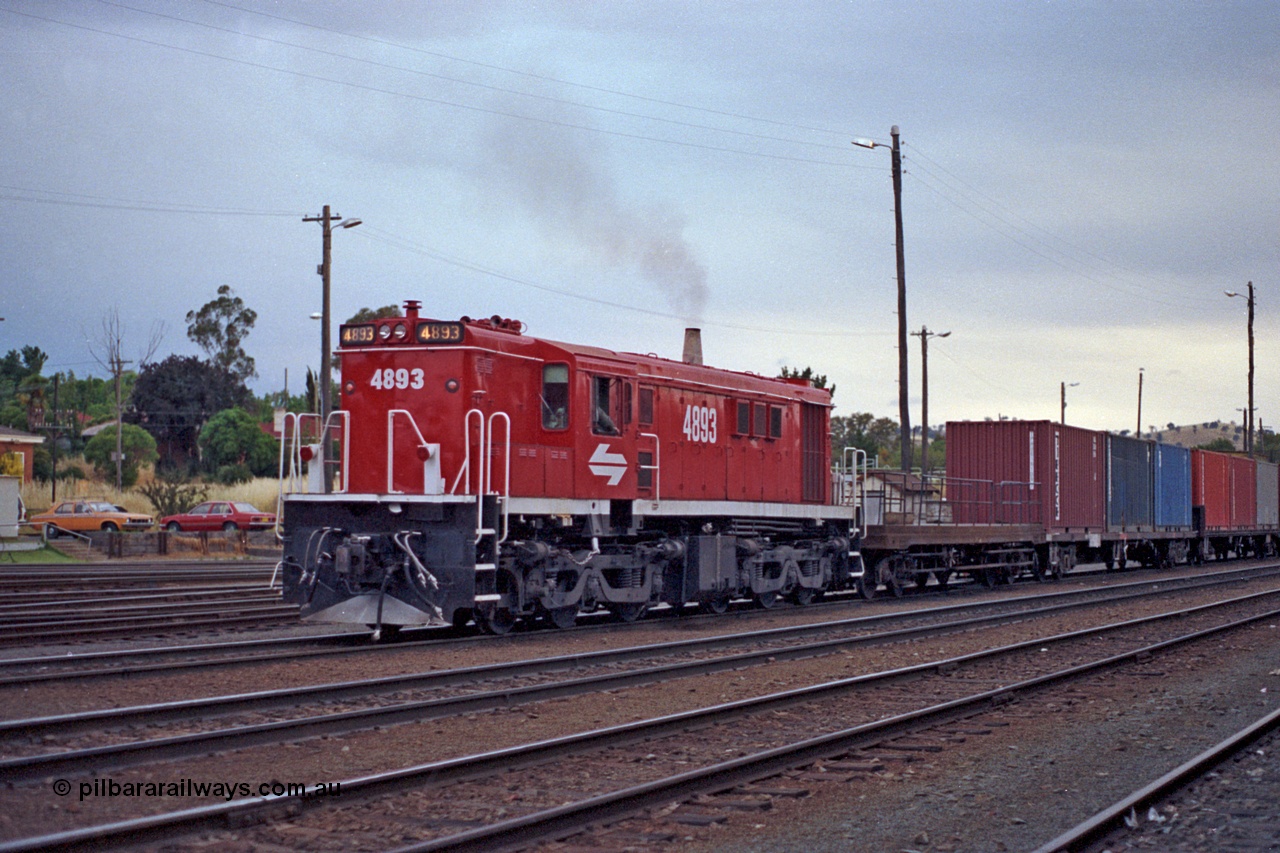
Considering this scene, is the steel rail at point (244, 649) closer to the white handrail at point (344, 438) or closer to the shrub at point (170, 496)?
the white handrail at point (344, 438)

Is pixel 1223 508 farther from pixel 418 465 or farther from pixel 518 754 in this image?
pixel 518 754

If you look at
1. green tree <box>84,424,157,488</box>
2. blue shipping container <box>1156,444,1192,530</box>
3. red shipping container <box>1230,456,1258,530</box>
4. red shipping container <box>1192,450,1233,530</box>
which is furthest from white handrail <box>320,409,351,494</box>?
green tree <box>84,424,157,488</box>

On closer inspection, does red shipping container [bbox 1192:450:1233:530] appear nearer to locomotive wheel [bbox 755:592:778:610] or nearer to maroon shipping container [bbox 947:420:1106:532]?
maroon shipping container [bbox 947:420:1106:532]

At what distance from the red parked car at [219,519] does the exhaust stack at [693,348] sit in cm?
2769

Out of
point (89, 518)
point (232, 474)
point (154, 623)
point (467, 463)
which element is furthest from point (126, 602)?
point (232, 474)

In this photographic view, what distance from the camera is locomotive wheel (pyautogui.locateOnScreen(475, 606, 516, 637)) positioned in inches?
627

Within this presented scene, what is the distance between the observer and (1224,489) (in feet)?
146

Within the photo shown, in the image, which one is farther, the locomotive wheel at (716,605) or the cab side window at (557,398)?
the locomotive wheel at (716,605)

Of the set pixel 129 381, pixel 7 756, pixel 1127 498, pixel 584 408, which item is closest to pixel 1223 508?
pixel 1127 498

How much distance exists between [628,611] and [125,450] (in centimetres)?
5944

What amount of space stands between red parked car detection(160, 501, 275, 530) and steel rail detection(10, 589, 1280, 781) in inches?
1343

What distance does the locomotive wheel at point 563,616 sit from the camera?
17.0 metres

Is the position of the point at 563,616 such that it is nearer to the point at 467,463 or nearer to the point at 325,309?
the point at 467,463

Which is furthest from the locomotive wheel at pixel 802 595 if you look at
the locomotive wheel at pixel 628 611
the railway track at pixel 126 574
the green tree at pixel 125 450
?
the green tree at pixel 125 450
